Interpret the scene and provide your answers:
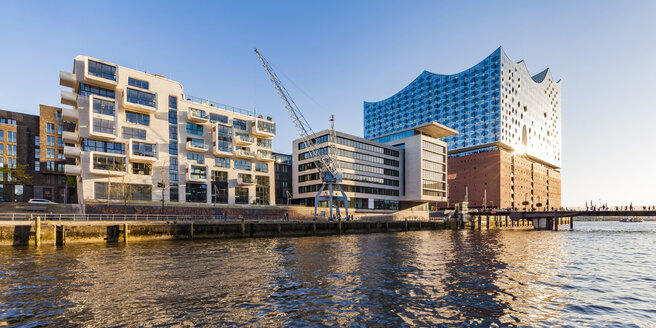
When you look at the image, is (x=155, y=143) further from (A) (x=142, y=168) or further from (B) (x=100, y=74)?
(B) (x=100, y=74)

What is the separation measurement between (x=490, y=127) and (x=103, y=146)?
15224 cm

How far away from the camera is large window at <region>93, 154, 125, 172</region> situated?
6488 cm

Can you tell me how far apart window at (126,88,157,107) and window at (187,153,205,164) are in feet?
44.4

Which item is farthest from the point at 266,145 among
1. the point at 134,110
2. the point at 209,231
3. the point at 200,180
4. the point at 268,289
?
the point at 268,289

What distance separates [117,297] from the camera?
1748cm

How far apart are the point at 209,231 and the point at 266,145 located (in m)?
44.7

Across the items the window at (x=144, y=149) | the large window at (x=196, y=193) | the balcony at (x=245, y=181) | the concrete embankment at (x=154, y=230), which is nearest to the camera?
the concrete embankment at (x=154, y=230)

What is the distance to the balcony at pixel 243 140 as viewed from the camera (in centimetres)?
8631

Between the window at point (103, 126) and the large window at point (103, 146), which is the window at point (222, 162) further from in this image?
the window at point (103, 126)

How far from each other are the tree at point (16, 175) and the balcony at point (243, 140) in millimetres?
52364

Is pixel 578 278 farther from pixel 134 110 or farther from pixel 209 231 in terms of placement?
pixel 134 110

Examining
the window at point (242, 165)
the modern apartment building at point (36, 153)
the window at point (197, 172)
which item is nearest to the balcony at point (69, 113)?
the window at point (197, 172)

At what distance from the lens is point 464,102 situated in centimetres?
16938

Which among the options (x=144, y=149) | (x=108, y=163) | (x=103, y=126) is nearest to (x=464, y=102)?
(x=144, y=149)
